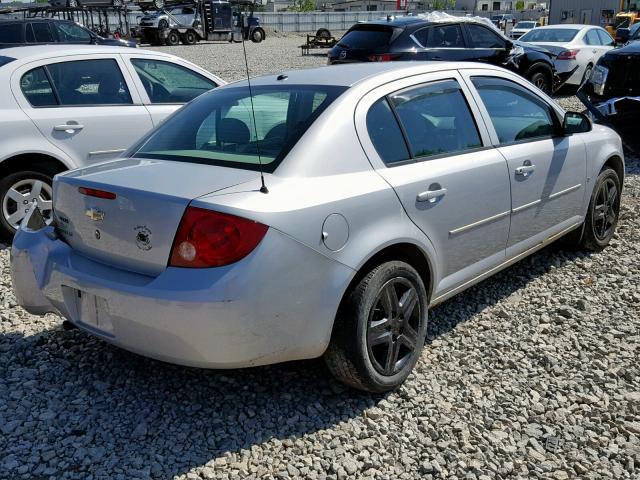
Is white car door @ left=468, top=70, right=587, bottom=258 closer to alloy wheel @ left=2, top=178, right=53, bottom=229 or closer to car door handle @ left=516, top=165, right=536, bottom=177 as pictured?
car door handle @ left=516, top=165, right=536, bottom=177

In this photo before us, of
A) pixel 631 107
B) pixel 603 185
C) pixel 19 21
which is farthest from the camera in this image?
pixel 19 21

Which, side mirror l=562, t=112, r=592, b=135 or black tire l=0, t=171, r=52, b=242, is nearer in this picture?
side mirror l=562, t=112, r=592, b=135

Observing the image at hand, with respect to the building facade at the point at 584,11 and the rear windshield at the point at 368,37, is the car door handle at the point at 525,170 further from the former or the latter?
the building facade at the point at 584,11

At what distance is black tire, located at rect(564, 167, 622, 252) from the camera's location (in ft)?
17.1

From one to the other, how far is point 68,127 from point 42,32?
1249 centimetres

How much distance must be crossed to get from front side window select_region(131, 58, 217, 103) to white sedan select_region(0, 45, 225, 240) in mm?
11

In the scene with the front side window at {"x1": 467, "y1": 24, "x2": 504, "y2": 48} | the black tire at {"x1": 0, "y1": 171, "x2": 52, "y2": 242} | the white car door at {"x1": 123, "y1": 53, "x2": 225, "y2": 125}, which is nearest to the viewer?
the black tire at {"x1": 0, "y1": 171, "x2": 52, "y2": 242}

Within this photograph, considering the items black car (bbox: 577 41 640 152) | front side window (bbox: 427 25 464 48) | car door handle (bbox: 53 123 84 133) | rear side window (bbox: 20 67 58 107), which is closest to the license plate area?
car door handle (bbox: 53 123 84 133)

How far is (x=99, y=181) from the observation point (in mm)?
3133

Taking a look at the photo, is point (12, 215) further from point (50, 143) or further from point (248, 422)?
point (248, 422)

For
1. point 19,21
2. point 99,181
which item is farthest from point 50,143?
point 19,21

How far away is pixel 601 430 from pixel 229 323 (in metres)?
1.75

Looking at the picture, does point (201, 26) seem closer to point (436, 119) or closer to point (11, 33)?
point (11, 33)

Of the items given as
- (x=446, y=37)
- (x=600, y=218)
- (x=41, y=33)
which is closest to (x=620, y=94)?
(x=446, y=37)
